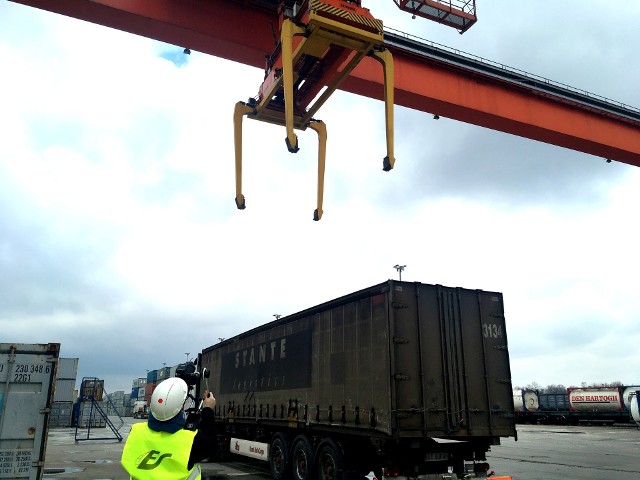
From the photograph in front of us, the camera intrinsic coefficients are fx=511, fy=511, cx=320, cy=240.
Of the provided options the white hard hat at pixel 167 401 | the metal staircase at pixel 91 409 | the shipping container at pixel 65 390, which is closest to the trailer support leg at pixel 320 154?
the white hard hat at pixel 167 401

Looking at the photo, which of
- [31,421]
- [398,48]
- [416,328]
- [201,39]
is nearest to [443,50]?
[398,48]

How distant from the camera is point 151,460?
2.90 metres

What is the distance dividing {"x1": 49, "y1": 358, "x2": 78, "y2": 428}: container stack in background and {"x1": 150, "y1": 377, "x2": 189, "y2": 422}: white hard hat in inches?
1620

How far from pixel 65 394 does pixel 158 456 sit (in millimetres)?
42597

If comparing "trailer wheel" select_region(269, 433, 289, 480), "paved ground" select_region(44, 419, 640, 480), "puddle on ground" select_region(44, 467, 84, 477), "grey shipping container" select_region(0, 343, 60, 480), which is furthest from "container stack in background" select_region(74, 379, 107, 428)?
"grey shipping container" select_region(0, 343, 60, 480)

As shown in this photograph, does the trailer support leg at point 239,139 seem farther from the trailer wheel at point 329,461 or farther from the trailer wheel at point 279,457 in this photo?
the trailer wheel at point 329,461

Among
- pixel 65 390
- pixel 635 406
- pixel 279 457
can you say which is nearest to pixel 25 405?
pixel 279 457

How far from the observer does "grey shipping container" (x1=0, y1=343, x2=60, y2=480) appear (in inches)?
229

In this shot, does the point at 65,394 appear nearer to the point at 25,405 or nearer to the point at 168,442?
the point at 25,405

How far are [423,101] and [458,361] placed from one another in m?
7.10

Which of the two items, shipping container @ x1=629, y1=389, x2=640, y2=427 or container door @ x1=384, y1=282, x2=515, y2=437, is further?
shipping container @ x1=629, y1=389, x2=640, y2=427

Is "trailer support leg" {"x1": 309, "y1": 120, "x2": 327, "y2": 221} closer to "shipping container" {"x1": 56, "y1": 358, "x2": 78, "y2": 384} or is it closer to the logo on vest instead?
the logo on vest

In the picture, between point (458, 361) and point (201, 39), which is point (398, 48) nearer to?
point (201, 39)

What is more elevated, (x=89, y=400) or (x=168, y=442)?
(x=168, y=442)
